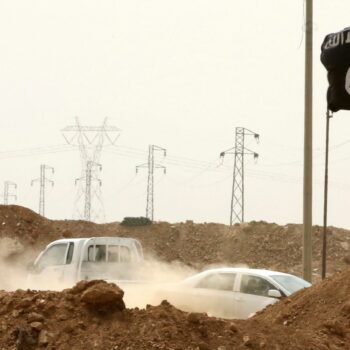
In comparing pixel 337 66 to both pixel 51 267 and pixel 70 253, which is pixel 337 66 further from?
pixel 51 267

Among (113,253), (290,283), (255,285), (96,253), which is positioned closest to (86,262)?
(96,253)

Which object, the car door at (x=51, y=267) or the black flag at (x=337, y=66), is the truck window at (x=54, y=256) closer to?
the car door at (x=51, y=267)

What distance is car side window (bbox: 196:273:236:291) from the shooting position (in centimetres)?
1501

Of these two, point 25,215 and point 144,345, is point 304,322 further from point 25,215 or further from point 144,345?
point 25,215

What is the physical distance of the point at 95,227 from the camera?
1906 inches

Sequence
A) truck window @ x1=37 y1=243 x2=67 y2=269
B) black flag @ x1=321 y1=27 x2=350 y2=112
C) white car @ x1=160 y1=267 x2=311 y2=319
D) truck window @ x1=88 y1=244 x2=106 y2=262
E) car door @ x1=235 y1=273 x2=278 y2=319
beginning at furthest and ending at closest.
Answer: truck window @ x1=37 y1=243 x2=67 y2=269 < truck window @ x1=88 y1=244 x2=106 y2=262 < white car @ x1=160 y1=267 x2=311 y2=319 < car door @ x1=235 y1=273 x2=278 y2=319 < black flag @ x1=321 y1=27 x2=350 y2=112

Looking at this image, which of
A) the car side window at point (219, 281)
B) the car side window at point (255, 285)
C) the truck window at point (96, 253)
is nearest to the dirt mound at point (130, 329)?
the car side window at point (255, 285)

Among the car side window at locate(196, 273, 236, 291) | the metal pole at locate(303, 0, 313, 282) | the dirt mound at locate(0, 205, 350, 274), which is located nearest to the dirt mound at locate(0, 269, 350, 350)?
the car side window at locate(196, 273, 236, 291)

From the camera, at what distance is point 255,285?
14719mm

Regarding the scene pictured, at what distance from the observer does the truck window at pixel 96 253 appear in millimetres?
17922

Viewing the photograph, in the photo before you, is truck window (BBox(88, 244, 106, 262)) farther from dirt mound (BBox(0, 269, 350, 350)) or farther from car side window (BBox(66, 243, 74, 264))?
dirt mound (BBox(0, 269, 350, 350))

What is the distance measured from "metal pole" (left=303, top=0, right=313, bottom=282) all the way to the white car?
1038 millimetres

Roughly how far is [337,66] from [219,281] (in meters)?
6.45

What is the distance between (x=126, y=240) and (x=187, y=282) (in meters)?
3.16
